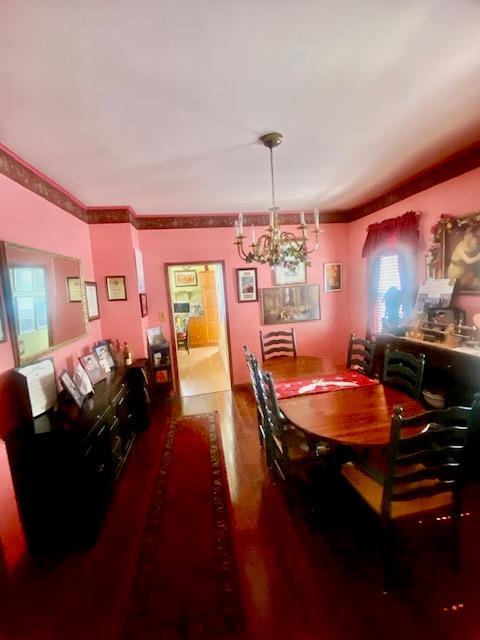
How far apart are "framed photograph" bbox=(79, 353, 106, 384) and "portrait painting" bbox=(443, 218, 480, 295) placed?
352 cm

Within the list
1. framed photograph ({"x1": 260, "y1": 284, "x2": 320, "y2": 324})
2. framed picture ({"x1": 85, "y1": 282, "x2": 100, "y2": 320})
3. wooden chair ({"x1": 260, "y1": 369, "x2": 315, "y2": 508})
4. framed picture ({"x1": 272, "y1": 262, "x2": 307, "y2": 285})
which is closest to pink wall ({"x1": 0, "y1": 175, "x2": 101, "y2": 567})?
framed picture ({"x1": 85, "y1": 282, "x2": 100, "y2": 320})

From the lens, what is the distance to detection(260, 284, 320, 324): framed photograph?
4430 mm

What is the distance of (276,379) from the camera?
8.25ft

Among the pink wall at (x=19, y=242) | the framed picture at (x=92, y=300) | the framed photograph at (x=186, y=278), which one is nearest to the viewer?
Result: the pink wall at (x=19, y=242)

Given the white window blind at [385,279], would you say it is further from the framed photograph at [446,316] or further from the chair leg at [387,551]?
the chair leg at [387,551]

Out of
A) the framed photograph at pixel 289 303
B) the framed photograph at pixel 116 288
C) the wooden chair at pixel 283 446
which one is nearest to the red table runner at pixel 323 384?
the wooden chair at pixel 283 446

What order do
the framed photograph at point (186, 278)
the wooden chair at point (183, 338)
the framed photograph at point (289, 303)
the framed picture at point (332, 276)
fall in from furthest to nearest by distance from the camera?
the framed photograph at point (186, 278) < the wooden chair at point (183, 338) < the framed picture at point (332, 276) < the framed photograph at point (289, 303)

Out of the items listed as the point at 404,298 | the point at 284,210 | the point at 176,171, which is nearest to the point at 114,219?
the point at 176,171

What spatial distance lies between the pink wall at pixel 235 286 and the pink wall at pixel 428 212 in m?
Result: 0.27

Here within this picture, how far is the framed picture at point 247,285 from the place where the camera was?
4.30 m

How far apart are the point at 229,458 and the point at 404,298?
2.65 metres

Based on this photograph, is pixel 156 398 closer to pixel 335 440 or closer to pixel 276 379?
pixel 276 379

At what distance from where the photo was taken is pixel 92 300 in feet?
11.0

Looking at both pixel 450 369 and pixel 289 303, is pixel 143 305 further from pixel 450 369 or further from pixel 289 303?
pixel 450 369
